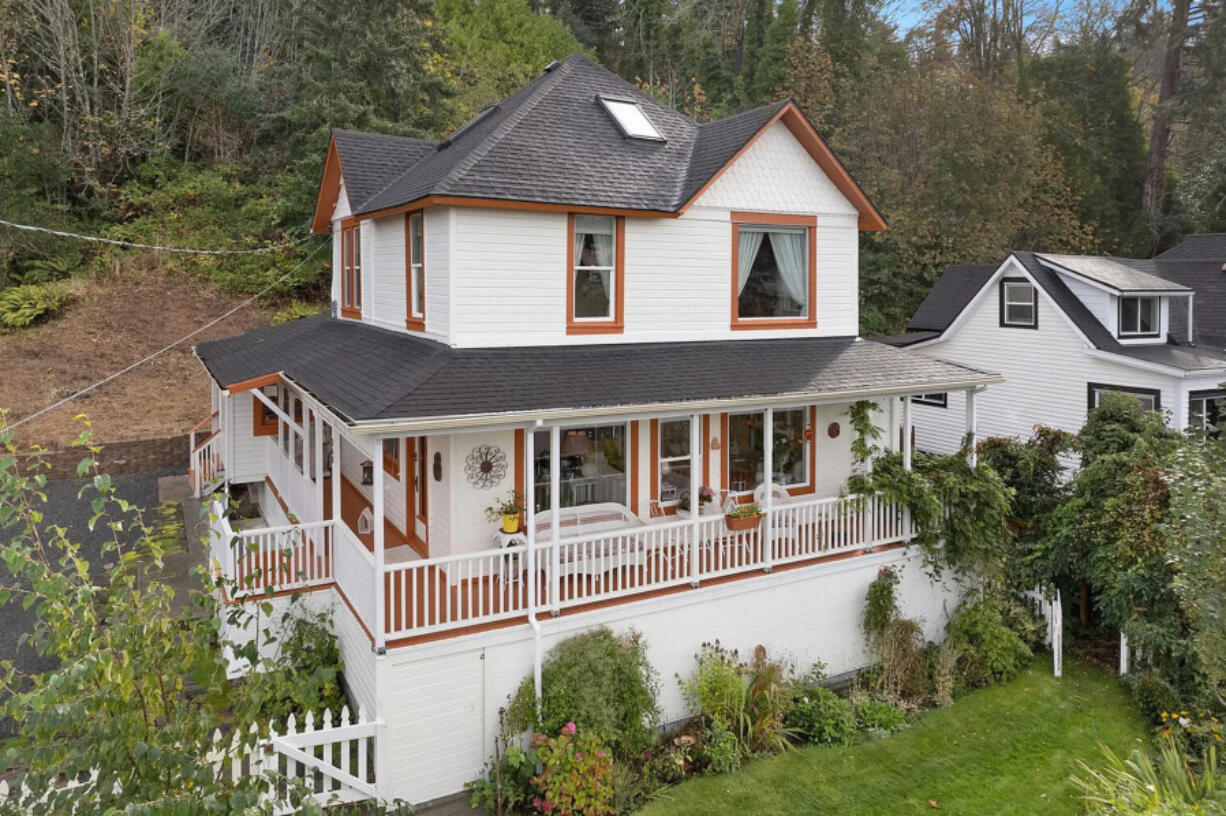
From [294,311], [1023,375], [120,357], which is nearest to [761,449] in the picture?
[1023,375]

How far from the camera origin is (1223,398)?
18.6m

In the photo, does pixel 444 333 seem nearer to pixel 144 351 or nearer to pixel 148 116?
pixel 144 351

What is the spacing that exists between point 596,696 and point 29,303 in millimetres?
24702

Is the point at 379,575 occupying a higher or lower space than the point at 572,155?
lower

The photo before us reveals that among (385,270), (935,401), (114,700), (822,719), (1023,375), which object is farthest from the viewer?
(935,401)

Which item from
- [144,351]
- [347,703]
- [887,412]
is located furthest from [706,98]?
[347,703]

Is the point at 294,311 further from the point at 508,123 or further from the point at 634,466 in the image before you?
the point at 634,466

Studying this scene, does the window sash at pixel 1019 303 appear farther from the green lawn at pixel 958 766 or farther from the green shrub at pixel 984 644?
the green lawn at pixel 958 766

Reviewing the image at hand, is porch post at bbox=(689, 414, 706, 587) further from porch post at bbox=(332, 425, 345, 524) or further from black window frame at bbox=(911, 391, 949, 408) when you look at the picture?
black window frame at bbox=(911, 391, 949, 408)

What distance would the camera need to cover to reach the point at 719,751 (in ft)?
31.7

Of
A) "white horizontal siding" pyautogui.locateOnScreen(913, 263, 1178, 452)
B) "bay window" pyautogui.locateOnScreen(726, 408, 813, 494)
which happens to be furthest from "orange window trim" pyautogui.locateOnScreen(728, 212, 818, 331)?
"white horizontal siding" pyautogui.locateOnScreen(913, 263, 1178, 452)

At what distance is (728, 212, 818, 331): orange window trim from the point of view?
1348 cm

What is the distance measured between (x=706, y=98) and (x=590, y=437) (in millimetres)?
33455

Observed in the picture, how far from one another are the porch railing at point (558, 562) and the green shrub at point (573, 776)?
5.08 ft
